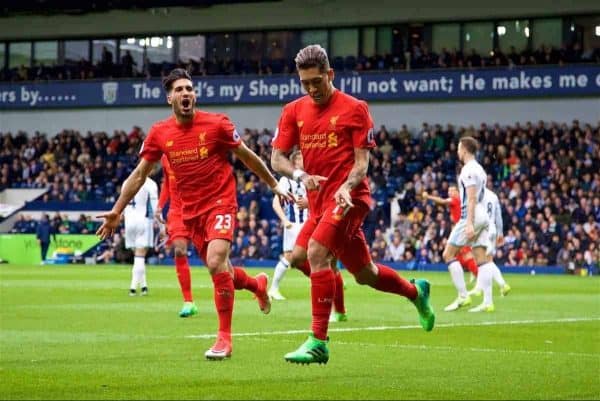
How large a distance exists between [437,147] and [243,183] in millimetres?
7466

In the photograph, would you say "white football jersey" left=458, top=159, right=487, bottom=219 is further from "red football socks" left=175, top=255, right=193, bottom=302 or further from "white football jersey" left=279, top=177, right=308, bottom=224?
"red football socks" left=175, top=255, right=193, bottom=302

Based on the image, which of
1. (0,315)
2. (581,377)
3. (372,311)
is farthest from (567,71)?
(581,377)

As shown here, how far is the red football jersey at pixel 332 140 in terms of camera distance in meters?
9.85

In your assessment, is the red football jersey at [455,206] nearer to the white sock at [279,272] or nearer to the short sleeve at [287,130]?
the white sock at [279,272]

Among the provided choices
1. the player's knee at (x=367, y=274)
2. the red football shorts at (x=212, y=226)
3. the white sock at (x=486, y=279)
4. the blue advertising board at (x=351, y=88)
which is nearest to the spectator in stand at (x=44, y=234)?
the blue advertising board at (x=351, y=88)

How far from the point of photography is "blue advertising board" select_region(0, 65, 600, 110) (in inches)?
1769

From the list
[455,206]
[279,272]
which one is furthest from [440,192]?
[279,272]

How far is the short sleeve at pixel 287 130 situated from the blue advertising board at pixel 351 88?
3545 centimetres

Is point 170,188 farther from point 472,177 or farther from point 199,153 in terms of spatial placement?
point 199,153

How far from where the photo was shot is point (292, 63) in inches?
1998

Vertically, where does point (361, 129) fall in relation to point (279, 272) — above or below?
above

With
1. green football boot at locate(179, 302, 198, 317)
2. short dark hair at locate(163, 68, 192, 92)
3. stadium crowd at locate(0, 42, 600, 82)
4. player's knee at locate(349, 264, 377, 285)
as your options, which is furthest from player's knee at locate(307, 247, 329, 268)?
stadium crowd at locate(0, 42, 600, 82)

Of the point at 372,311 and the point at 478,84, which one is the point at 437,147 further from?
the point at 372,311

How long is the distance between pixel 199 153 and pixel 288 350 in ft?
6.73
